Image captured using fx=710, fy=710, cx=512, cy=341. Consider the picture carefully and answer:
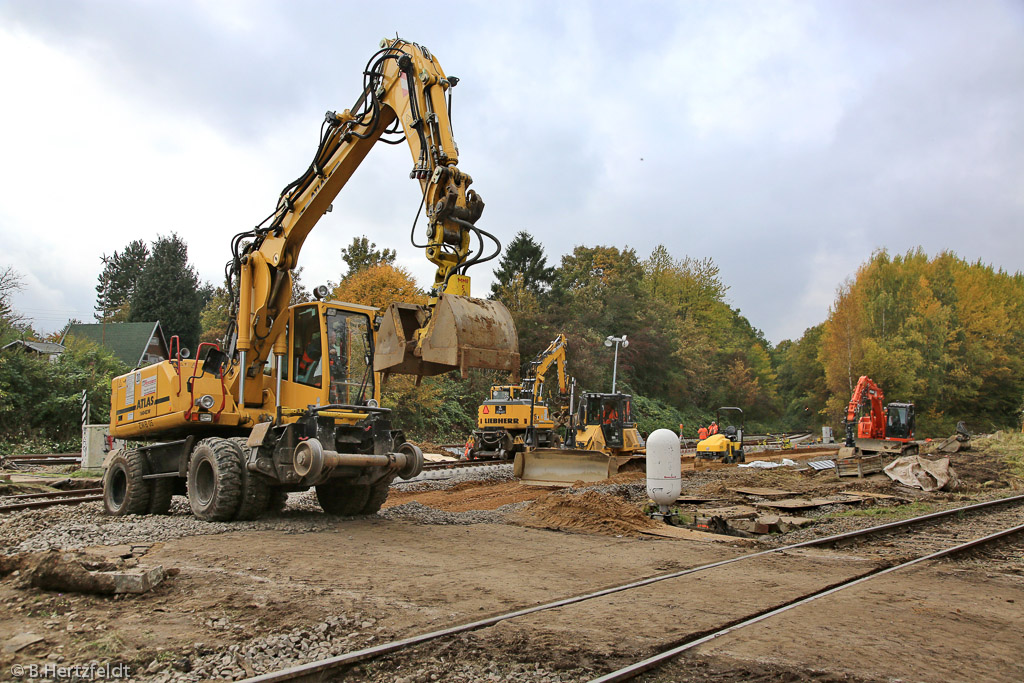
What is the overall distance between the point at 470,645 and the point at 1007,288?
63.3 m

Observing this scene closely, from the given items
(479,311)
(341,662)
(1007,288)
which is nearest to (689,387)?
(1007,288)

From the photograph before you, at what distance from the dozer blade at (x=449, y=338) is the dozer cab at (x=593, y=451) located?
27.9ft

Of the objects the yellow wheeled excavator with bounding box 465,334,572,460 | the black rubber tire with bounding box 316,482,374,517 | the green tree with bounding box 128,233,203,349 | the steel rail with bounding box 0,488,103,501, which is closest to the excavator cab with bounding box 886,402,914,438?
the yellow wheeled excavator with bounding box 465,334,572,460

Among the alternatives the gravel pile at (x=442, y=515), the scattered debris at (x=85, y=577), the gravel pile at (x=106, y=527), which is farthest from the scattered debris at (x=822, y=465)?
the scattered debris at (x=85, y=577)

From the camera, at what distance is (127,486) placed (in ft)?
34.2

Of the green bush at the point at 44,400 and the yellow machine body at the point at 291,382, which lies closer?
the yellow machine body at the point at 291,382

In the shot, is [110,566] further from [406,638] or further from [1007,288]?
[1007,288]

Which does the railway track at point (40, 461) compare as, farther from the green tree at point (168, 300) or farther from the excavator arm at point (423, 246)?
the green tree at point (168, 300)

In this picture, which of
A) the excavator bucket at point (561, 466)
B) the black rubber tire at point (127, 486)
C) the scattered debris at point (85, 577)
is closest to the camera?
the scattered debris at point (85, 577)

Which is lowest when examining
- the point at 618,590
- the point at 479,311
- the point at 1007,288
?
the point at 618,590

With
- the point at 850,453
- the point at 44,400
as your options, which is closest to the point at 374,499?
the point at 850,453

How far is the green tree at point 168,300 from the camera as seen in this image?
57312 mm

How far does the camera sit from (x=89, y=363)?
28172 millimetres

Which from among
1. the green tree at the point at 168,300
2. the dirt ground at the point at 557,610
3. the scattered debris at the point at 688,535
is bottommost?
the scattered debris at the point at 688,535
